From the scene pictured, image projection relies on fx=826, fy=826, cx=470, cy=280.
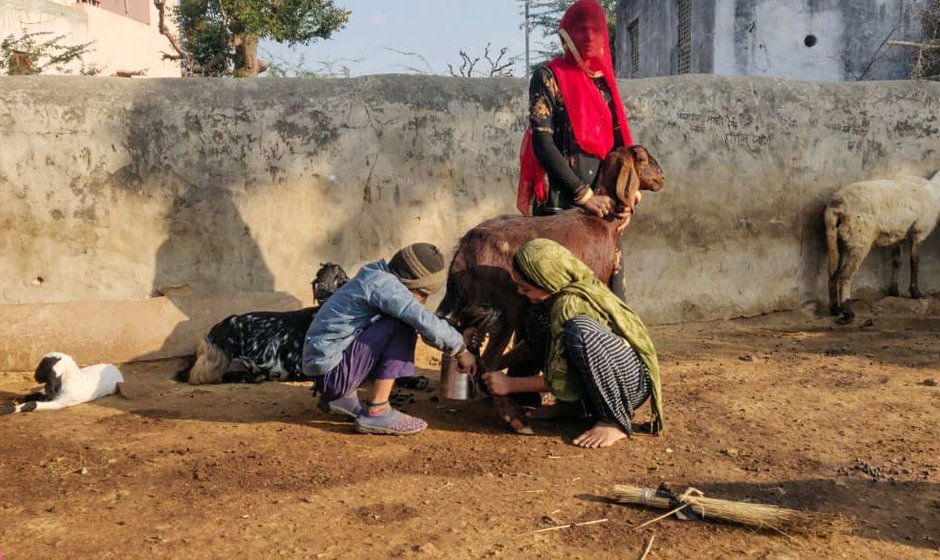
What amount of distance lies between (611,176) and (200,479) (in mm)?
2547

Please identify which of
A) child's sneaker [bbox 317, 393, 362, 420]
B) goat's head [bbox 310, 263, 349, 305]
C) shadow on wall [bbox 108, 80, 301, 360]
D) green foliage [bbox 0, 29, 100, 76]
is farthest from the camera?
green foliage [bbox 0, 29, 100, 76]

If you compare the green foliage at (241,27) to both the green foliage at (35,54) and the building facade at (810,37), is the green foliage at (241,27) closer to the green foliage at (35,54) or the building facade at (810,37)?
the green foliage at (35,54)

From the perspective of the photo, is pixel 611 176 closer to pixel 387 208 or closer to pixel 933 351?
pixel 387 208

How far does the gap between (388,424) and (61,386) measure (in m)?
2.00

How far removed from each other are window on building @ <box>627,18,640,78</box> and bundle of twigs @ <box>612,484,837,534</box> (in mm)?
18940

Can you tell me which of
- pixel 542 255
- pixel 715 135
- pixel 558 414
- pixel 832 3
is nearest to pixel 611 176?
pixel 542 255

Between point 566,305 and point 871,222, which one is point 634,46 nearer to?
point 871,222

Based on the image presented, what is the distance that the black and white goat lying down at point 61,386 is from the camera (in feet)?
15.1

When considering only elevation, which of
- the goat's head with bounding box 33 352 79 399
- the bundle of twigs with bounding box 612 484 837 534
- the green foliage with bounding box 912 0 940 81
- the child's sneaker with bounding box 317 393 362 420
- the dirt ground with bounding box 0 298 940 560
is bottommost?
the dirt ground with bounding box 0 298 940 560

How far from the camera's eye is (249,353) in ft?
17.5

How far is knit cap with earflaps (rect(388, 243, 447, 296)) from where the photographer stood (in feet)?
12.8

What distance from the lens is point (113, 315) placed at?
571 centimetres

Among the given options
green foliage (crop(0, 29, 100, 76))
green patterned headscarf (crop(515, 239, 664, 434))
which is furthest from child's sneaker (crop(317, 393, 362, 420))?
green foliage (crop(0, 29, 100, 76))

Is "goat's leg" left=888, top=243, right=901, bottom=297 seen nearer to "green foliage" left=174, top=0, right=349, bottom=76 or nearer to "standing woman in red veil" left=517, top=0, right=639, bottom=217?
"standing woman in red veil" left=517, top=0, right=639, bottom=217
